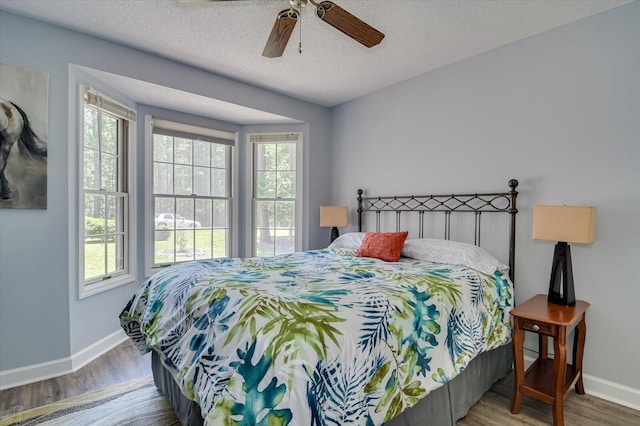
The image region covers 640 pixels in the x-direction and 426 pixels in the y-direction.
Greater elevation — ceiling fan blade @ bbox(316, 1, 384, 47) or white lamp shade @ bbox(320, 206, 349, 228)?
ceiling fan blade @ bbox(316, 1, 384, 47)

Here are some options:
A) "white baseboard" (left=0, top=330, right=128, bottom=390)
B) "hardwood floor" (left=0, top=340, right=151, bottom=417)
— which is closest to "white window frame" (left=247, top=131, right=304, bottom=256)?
"hardwood floor" (left=0, top=340, right=151, bottom=417)

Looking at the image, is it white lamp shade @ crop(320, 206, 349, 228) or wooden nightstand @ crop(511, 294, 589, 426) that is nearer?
wooden nightstand @ crop(511, 294, 589, 426)

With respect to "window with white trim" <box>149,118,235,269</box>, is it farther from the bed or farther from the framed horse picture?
the bed

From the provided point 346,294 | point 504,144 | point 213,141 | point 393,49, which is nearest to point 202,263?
point 346,294

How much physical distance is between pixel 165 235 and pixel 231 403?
2991mm

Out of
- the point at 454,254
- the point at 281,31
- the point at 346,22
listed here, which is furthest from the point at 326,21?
the point at 454,254

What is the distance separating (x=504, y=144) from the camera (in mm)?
2693

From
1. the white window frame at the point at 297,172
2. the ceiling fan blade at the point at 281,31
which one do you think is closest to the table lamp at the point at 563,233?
the ceiling fan blade at the point at 281,31

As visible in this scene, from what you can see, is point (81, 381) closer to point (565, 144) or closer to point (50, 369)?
point (50, 369)

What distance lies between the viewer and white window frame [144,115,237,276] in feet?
11.5

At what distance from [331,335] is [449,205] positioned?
2254mm

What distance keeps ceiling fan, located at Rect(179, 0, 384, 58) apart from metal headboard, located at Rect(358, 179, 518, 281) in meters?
1.64

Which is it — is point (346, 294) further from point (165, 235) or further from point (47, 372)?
point (165, 235)

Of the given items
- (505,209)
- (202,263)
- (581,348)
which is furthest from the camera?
(505,209)
